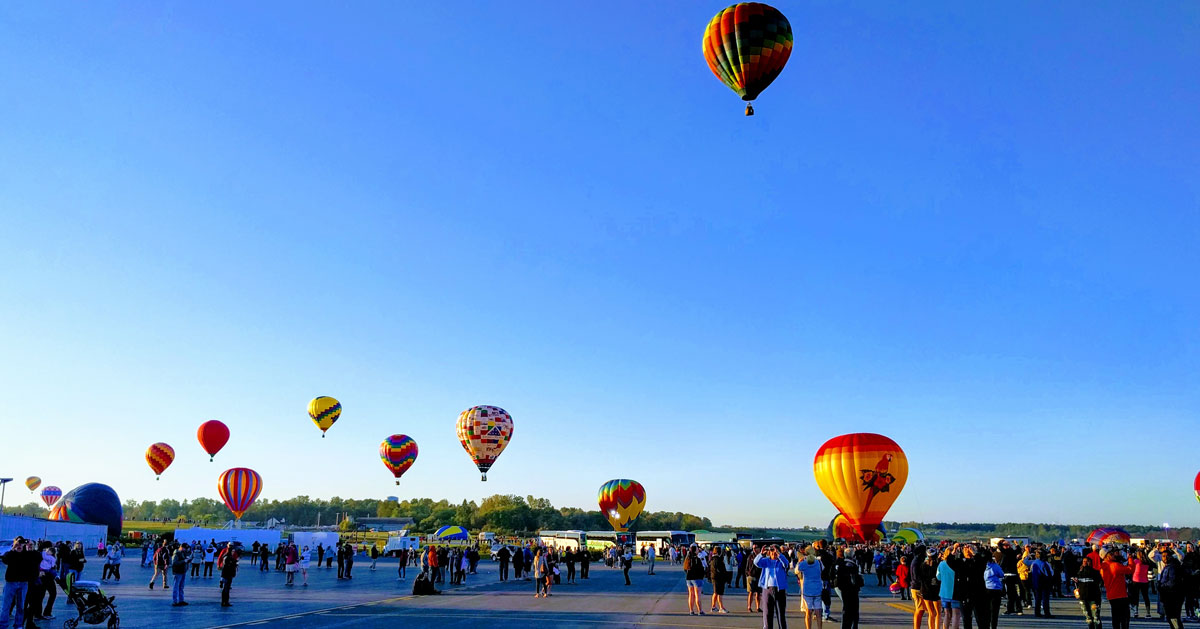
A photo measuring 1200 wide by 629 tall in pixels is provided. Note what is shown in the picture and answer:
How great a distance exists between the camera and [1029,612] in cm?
2194

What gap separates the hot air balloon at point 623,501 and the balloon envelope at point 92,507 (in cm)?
4691

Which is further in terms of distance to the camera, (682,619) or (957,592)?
(682,619)

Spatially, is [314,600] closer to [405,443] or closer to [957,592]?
[957,592]

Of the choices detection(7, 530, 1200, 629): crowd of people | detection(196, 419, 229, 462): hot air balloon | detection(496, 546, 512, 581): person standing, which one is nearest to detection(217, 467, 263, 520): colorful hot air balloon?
detection(196, 419, 229, 462): hot air balloon

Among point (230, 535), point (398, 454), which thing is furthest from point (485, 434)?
point (230, 535)

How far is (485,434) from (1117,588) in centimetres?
4912

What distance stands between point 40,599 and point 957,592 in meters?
16.3

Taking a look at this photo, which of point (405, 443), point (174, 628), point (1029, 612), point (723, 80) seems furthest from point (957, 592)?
point (405, 443)

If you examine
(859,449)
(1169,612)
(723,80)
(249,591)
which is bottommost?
(249,591)

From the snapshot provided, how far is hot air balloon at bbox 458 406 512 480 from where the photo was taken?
6112cm

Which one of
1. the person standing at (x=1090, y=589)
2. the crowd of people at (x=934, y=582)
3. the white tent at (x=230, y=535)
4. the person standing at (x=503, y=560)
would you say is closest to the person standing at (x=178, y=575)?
the crowd of people at (x=934, y=582)

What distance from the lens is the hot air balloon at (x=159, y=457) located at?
272 ft

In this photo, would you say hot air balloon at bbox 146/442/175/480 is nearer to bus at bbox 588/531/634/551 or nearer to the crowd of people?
bus at bbox 588/531/634/551

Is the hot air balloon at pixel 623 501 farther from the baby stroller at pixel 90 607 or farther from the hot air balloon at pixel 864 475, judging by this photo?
the baby stroller at pixel 90 607
